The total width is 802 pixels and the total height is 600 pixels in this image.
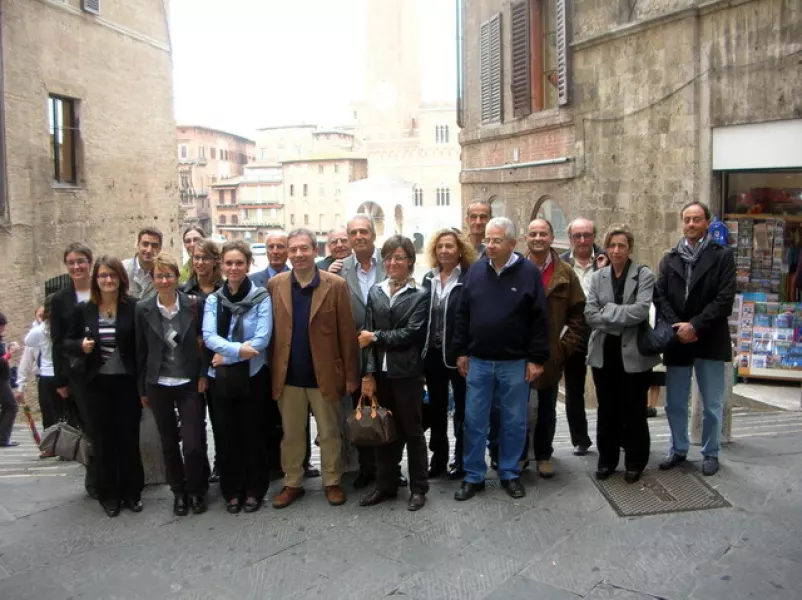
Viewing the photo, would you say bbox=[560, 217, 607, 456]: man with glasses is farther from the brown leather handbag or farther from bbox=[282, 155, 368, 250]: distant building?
bbox=[282, 155, 368, 250]: distant building

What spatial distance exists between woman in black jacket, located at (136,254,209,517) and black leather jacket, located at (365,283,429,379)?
1170 mm

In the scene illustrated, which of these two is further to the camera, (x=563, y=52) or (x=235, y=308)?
(x=563, y=52)

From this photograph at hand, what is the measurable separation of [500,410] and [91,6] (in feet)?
49.5

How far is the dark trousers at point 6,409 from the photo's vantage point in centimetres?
948

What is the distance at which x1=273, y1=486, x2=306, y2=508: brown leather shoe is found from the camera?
5289 millimetres

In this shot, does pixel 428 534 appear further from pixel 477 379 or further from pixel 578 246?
pixel 578 246

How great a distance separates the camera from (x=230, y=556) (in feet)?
15.0

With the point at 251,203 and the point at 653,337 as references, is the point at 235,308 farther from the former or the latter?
the point at 251,203

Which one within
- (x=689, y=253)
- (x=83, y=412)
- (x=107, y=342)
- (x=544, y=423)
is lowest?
(x=544, y=423)

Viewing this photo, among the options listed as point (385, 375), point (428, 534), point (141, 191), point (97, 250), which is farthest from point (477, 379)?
point (141, 191)

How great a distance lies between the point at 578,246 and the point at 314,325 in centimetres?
236

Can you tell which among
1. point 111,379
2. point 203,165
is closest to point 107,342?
point 111,379

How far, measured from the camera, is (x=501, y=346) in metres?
5.16

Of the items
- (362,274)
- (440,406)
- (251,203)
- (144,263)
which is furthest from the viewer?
(251,203)
